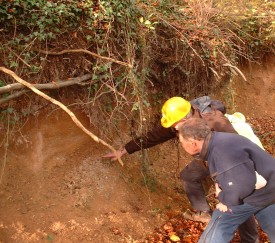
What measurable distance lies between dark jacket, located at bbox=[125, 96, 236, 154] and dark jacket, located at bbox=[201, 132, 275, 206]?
22.5 inches

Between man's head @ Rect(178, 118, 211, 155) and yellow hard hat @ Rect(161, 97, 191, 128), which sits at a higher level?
man's head @ Rect(178, 118, 211, 155)

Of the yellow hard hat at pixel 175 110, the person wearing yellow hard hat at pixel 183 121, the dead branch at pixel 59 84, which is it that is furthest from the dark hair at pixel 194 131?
the dead branch at pixel 59 84

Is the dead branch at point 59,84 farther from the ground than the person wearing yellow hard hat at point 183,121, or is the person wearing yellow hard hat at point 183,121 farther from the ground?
the dead branch at point 59,84

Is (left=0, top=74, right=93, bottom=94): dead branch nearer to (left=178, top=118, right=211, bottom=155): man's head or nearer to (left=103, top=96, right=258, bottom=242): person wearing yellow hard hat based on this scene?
(left=103, top=96, right=258, bottom=242): person wearing yellow hard hat

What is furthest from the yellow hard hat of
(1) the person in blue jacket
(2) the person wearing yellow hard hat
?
(1) the person in blue jacket

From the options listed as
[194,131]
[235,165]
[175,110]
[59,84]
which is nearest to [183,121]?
[175,110]

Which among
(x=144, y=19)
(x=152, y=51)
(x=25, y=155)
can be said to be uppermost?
(x=144, y=19)

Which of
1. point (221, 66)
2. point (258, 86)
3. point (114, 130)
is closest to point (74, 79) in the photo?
point (114, 130)

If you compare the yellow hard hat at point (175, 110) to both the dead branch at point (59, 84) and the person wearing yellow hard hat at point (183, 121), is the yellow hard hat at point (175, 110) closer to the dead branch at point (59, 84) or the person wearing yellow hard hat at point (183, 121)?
the person wearing yellow hard hat at point (183, 121)

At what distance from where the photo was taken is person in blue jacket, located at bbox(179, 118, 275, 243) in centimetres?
258

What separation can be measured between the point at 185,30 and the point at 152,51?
62 cm

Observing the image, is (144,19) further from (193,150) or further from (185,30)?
(193,150)

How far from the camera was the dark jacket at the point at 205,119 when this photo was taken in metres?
3.27

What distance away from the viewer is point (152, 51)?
4449 mm
